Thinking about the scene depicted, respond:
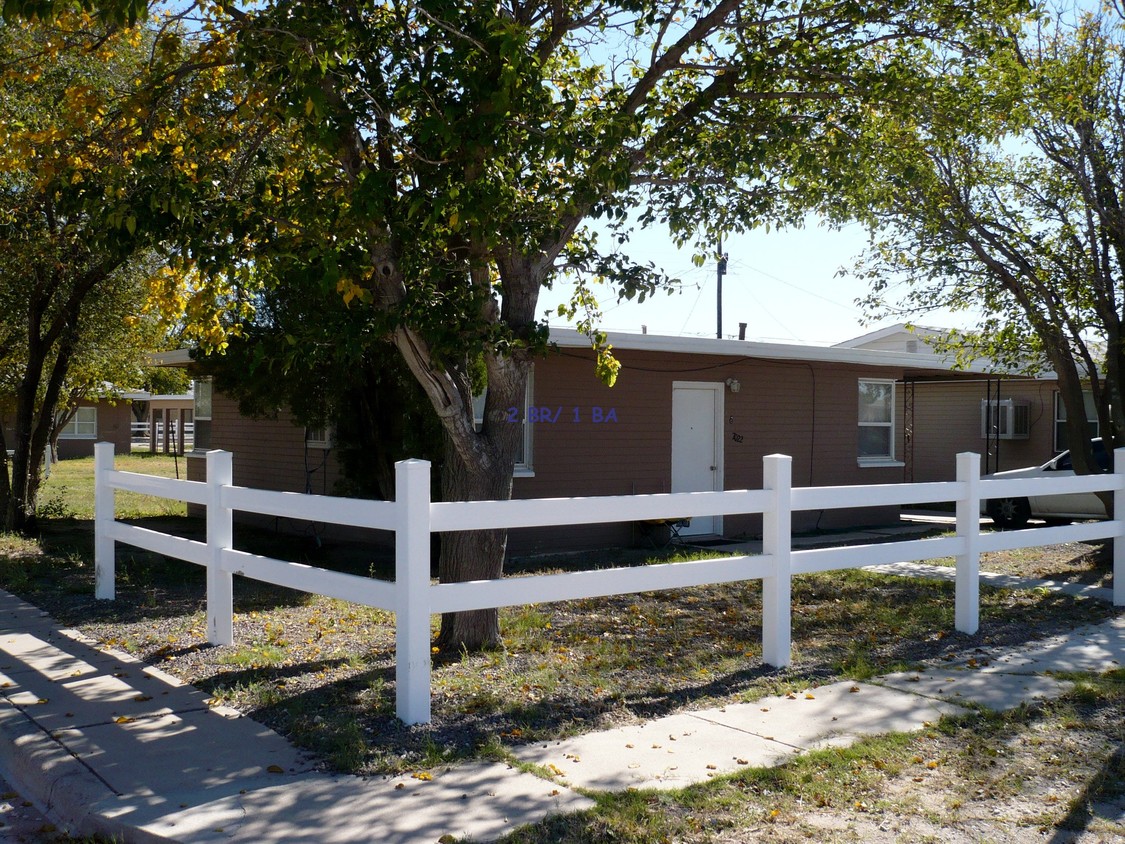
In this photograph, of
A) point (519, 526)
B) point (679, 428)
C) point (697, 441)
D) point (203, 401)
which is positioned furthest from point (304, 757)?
point (203, 401)

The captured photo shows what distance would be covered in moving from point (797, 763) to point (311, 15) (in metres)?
5.75

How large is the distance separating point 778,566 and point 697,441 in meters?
9.04

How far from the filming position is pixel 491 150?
7234 mm

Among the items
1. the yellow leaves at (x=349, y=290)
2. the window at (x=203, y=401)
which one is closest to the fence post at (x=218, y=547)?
the yellow leaves at (x=349, y=290)

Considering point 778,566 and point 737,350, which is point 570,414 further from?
point 778,566

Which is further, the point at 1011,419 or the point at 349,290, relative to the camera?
the point at 1011,419

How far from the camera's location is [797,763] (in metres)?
5.34

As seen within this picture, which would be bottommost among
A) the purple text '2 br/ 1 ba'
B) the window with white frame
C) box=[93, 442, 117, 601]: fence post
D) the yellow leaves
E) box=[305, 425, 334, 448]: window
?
box=[93, 442, 117, 601]: fence post

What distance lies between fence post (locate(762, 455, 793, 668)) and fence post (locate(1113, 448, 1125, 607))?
15.0 ft

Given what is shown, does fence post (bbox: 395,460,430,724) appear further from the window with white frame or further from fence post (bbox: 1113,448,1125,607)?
the window with white frame

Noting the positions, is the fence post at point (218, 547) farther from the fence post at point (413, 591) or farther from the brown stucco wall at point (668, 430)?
the brown stucco wall at point (668, 430)

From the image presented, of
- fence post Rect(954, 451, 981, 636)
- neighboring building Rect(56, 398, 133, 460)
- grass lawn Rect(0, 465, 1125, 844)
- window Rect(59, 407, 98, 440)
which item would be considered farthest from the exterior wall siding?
window Rect(59, 407, 98, 440)

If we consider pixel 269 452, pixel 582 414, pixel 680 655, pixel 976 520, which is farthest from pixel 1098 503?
pixel 269 452

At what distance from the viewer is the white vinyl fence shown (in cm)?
584
